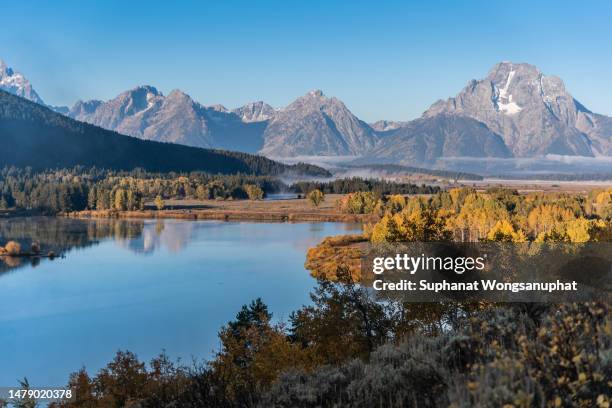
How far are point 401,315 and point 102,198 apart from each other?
13339 cm

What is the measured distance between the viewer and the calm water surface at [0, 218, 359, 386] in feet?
120

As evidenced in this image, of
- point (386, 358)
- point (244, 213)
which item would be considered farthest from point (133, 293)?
point (244, 213)

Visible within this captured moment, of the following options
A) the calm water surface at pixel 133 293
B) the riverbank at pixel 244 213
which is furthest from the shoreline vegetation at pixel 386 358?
the riverbank at pixel 244 213

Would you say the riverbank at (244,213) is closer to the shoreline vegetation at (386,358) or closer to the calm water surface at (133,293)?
the calm water surface at (133,293)

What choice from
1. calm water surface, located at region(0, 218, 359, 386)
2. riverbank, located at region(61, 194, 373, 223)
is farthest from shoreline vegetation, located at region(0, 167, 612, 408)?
riverbank, located at region(61, 194, 373, 223)

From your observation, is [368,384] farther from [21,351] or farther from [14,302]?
[14,302]

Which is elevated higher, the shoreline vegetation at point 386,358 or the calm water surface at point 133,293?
the shoreline vegetation at point 386,358

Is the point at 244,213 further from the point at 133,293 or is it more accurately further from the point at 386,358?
the point at 386,358

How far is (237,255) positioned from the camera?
77.4 m

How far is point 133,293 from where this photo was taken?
53656 mm

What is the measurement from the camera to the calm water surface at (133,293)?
120 feet

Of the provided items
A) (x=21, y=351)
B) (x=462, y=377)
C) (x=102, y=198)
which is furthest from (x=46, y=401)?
(x=102, y=198)

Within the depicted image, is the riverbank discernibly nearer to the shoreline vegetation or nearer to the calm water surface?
the calm water surface

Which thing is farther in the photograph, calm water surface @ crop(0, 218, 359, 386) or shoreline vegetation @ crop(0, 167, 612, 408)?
calm water surface @ crop(0, 218, 359, 386)
